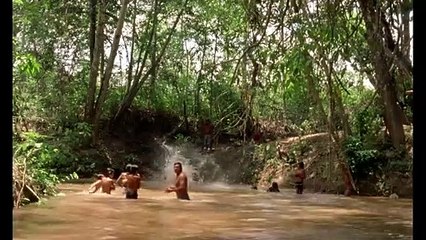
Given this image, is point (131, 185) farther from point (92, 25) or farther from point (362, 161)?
point (92, 25)

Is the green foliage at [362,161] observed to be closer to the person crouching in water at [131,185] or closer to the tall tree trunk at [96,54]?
the person crouching in water at [131,185]

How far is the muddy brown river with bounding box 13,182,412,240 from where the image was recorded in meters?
7.06

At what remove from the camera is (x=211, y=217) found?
28.7 feet

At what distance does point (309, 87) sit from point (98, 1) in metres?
13.8

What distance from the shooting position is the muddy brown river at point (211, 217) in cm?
706

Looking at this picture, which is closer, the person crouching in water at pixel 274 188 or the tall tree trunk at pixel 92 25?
the person crouching in water at pixel 274 188

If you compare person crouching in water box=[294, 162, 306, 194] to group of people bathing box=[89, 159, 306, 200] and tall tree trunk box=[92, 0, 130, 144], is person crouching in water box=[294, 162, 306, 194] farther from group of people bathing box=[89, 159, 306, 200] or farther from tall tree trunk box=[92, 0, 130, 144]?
tall tree trunk box=[92, 0, 130, 144]

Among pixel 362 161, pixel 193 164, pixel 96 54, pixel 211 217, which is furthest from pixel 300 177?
pixel 96 54

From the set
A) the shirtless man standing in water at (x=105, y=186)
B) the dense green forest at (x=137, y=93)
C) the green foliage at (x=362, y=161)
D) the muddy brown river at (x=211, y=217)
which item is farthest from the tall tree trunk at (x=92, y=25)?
the green foliage at (x=362, y=161)

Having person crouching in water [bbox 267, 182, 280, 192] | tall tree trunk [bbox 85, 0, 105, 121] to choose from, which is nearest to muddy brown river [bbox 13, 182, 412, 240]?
person crouching in water [bbox 267, 182, 280, 192]

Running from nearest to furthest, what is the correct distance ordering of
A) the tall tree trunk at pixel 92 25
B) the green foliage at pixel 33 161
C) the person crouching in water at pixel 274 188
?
the green foliage at pixel 33 161 → the person crouching in water at pixel 274 188 → the tall tree trunk at pixel 92 25

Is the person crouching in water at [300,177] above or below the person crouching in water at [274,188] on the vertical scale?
above

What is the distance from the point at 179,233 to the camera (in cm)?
707

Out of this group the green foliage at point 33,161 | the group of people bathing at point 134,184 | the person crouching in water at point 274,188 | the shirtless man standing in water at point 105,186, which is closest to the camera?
the green foliage at point 33,161
